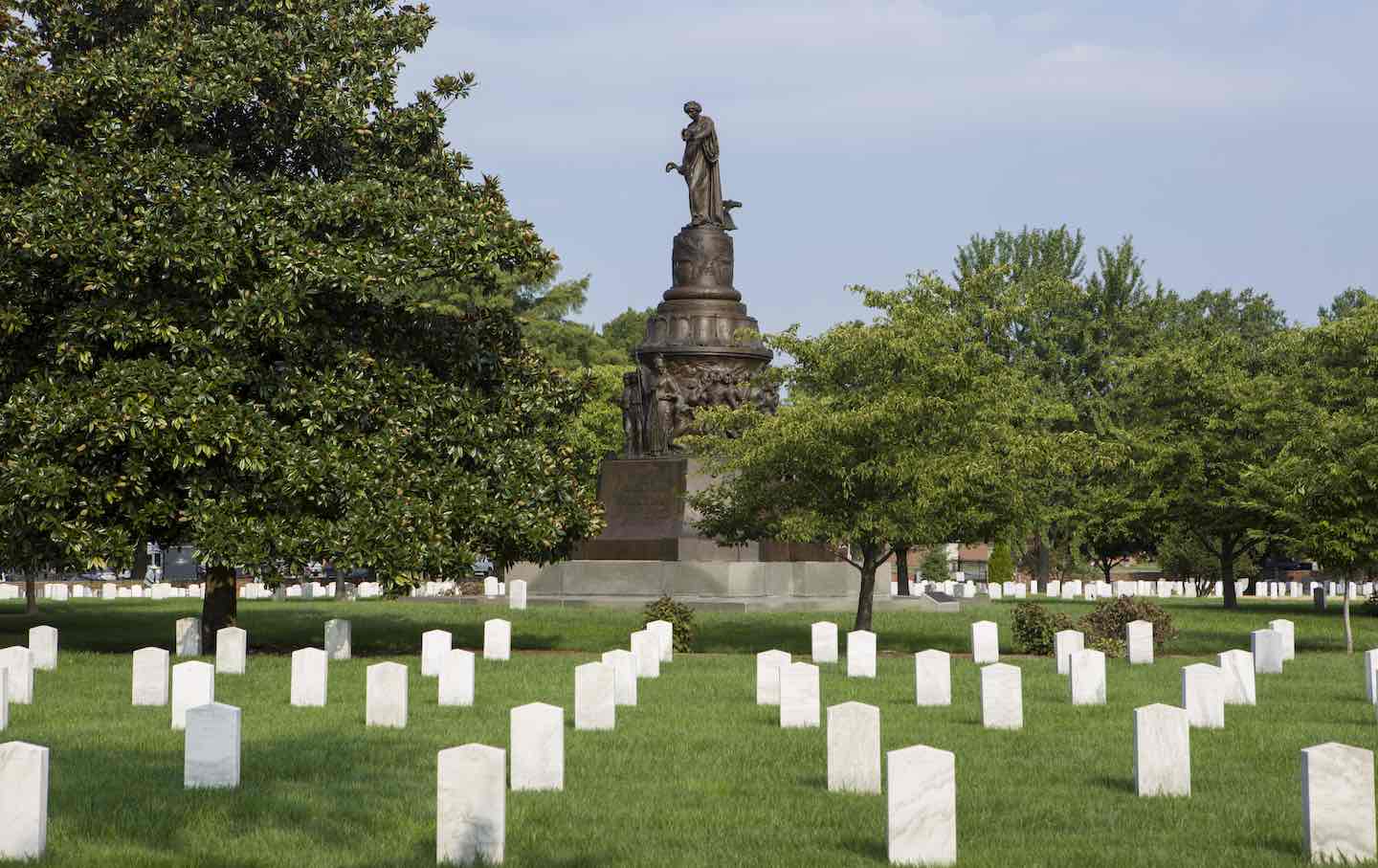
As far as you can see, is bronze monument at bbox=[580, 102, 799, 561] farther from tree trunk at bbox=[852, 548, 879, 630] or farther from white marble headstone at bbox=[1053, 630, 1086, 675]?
white marble headstone at bbox=[1053, 630, 1086, 675]

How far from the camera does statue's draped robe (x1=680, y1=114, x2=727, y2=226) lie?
38688mm

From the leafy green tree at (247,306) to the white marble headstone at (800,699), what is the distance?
9.69m

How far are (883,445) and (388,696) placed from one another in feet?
44.7

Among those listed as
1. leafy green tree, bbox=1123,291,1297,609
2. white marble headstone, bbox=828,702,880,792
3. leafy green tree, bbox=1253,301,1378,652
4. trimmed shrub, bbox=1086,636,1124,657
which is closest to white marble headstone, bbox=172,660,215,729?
white marble headstone, bbox=828,702,880,792

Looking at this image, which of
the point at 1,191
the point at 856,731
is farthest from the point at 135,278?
the point at 856,731

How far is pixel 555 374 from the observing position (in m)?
28.4

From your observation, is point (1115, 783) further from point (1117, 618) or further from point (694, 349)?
point (694, 349)

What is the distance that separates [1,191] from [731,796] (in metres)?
17.4

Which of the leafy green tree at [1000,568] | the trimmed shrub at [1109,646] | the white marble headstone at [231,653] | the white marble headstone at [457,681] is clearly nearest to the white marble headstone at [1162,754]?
the white marble headstone at [457,681]

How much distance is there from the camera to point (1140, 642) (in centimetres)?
2531

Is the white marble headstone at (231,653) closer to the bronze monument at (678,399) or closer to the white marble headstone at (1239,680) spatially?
the white marble headstone at (1239,680)

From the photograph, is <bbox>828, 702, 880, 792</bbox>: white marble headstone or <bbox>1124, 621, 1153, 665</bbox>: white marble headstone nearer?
<bbox>828, 702, 880, 792</bbox>: white marble headstone

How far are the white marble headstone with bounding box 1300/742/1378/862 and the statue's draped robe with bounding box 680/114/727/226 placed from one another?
98.3ft

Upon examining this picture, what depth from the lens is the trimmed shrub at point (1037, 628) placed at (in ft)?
91.8
